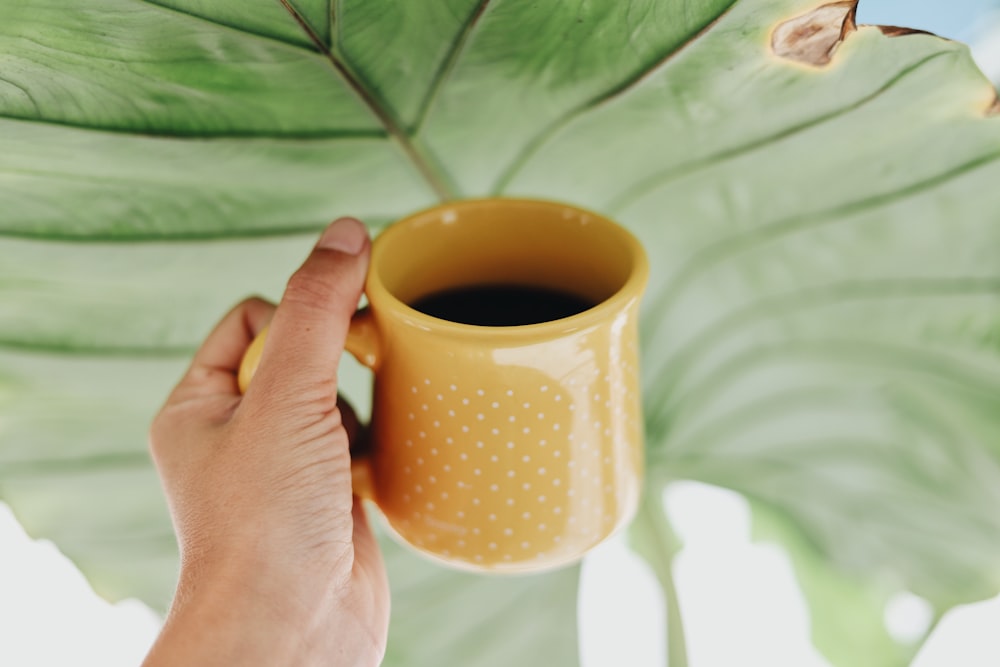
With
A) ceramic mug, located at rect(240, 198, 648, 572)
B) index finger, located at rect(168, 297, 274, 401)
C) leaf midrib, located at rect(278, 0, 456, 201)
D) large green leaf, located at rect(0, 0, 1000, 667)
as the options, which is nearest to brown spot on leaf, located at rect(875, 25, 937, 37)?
large green leaf, located at rect(0, 0, 1000, 667)

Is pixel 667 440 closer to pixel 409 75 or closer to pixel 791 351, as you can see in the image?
pixel 791 351

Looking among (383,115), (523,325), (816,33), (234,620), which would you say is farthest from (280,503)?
(816,33)

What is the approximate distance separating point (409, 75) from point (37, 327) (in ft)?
1.24

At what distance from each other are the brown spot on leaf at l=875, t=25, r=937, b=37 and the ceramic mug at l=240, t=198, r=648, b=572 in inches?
8.1

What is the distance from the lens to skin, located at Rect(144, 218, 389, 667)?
55 centimetres

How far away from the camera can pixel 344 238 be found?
1.94 ft

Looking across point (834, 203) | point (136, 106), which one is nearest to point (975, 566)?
point (834, 203)

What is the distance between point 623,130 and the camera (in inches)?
27.5

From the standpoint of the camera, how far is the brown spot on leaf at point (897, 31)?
59 centimetres

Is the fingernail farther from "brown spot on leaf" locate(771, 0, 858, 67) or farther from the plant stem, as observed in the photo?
the plant stem

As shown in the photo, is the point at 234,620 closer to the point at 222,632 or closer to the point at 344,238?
the point at 222,632

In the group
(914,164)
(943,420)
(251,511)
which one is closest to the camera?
(251,511)

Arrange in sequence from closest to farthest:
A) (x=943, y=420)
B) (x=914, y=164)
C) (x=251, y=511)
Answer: (x=251, y=511) < (x=914, y=164) < (x=943, y=420)

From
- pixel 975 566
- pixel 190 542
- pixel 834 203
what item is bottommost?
pixel 975 566
